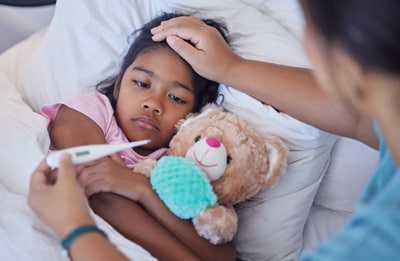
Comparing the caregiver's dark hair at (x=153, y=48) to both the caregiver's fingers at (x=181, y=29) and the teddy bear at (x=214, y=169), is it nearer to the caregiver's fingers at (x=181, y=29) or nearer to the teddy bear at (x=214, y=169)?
the caregiver's fingers at (x=181, y=29)

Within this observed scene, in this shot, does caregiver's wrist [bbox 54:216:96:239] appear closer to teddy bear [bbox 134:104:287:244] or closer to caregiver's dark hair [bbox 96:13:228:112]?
teddy bear [bbox 134:104:287:244]

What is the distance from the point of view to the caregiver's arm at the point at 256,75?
1.05 metres

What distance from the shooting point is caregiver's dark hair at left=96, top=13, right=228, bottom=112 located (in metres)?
1.19

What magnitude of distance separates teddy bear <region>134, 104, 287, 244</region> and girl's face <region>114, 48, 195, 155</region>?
0.07 metres

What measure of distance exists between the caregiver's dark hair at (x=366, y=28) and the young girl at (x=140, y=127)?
0.52 meters

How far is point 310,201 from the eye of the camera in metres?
1.18

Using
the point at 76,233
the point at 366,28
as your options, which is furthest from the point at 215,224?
the point at 366,28

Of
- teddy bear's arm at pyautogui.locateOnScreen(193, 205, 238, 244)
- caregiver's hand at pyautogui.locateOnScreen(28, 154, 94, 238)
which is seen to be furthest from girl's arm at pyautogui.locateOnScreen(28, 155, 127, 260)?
teddy bear's arm at pyautogui.locateOnScreen(193, 205, 238, 244)

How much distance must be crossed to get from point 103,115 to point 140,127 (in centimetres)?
9

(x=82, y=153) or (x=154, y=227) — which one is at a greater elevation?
(x=82, y=153)

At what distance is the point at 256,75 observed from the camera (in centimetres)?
110

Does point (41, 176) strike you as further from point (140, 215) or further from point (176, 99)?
point (176, 99)

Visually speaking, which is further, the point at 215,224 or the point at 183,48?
the point at 183,48

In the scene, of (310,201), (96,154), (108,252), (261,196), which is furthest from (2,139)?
(310,201)
